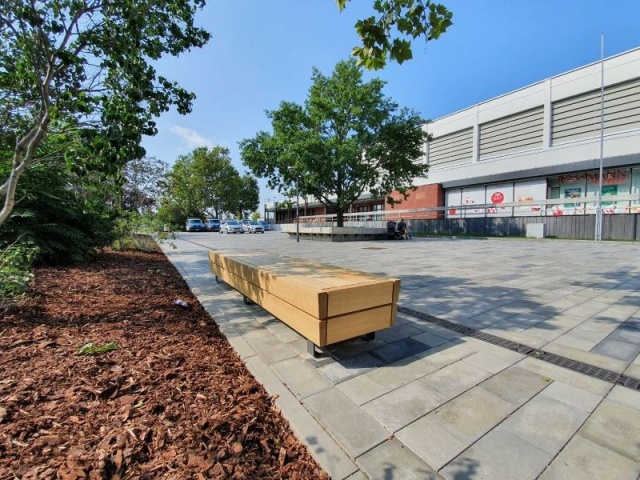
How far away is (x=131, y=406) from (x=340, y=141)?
1766cm

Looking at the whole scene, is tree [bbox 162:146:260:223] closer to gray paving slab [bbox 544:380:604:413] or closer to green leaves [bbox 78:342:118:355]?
green leaves [bbox 78:342:118:355]

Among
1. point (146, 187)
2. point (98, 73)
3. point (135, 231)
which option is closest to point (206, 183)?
point (146, 187)

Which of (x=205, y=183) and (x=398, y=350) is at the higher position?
(x=205, y=183)

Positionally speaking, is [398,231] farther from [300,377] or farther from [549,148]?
[300,377]

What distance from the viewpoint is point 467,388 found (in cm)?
253

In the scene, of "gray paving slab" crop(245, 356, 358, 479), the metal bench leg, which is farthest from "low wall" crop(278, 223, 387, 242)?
"gray paving slab" crop(245, 356, 358, 479)

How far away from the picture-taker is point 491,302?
16.2 feet

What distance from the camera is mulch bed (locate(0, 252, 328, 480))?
1704 mm

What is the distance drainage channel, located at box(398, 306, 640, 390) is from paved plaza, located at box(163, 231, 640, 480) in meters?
0.02

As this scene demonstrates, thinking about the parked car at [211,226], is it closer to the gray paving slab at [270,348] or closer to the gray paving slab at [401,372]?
the gray paving slab at [270,348]

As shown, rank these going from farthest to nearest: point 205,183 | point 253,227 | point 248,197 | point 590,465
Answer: point 248,197, point 205,183, point 253,227, point 590,465

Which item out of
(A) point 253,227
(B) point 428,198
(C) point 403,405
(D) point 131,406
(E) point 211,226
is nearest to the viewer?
(D) point 131,406

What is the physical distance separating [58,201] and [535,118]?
27861 millimetres

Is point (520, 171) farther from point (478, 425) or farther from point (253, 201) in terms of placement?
point (253, 201)
